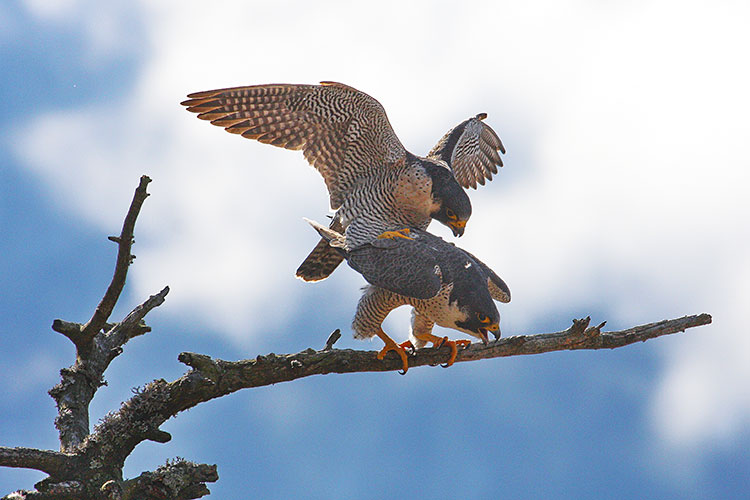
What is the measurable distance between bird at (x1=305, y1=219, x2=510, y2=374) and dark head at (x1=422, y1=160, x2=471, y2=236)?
1.61ft

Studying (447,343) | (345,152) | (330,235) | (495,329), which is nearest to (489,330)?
(495,329)

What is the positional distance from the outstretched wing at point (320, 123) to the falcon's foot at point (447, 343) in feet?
6.07

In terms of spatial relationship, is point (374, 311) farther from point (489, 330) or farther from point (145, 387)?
point (145, 387)

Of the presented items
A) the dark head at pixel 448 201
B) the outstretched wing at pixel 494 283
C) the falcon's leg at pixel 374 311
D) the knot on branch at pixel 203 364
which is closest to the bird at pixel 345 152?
the dark head at pixel 448 201

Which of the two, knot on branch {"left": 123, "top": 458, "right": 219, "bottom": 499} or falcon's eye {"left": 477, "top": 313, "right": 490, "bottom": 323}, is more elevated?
falcon's eye {"left": 477, "top": 313, "right": 490, "bottom": 323}

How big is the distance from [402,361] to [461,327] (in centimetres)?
55

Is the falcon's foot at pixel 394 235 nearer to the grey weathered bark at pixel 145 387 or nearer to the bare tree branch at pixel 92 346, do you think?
the grey weathered bark at pixel 145 387

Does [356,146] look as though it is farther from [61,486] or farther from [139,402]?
[61,486]

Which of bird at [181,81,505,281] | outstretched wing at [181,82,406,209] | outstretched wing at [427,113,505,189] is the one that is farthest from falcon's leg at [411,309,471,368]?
outstretched wing at [427,113,505,189]

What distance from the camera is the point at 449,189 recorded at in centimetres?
654

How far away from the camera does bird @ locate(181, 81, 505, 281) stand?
261 inches

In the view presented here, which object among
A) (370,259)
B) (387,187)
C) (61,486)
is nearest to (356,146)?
(387,187)

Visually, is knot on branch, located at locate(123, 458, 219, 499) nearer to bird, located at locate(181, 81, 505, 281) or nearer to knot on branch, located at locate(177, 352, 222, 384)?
knot on branch, located at locate(177, 352, 222, 384)

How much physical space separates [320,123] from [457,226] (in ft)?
5.70
